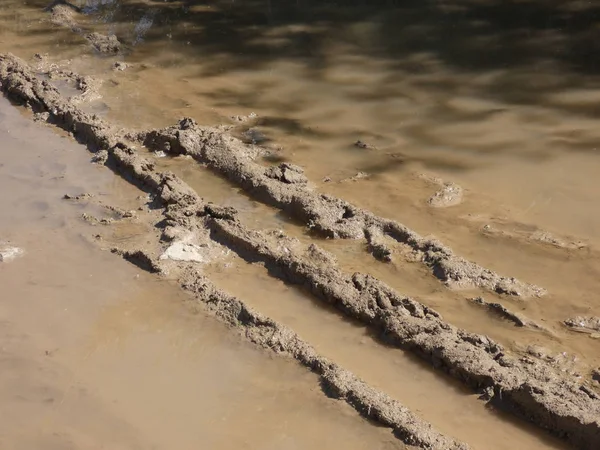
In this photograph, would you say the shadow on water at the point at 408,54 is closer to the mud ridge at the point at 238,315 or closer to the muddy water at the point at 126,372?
the mud ridge at the point at 238,315

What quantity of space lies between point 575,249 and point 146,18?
6.45 m

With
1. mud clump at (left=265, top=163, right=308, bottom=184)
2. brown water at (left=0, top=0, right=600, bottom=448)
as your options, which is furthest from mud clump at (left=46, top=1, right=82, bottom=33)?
mud clump at (left=265, top=163, right=308, bottom=184)

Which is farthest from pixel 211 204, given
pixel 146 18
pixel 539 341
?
pixel 146 18

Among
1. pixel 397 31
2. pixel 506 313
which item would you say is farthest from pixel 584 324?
pixel 397 31

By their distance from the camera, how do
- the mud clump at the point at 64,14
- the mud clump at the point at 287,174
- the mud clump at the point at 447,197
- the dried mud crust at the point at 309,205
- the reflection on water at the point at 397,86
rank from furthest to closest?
1. the mud clump at the point at 64,14
2. the reflection on water at the point at 397,86
3. the mud clump at the point at 287,174
4. the mud clump at the point at 447,197
5. the dried mud crust at the point at 309,205

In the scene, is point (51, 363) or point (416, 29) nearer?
point (51, 363)

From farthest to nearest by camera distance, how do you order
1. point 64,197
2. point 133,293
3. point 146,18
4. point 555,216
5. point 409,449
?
point 146,18, point 64,197, point 555,216, point 133,293, point 409,449

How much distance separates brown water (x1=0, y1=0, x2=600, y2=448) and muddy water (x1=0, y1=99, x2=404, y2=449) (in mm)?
357

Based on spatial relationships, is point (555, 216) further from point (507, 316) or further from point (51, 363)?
point (51, 363)

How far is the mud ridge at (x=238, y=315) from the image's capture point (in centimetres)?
319

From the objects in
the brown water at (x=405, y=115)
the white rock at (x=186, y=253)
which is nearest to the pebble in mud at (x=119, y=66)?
the brown water at (x=405, y=115)

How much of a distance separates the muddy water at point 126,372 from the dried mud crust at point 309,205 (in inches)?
43.4

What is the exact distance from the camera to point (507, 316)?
3836 millimetres

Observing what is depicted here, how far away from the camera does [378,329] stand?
3795 mm
